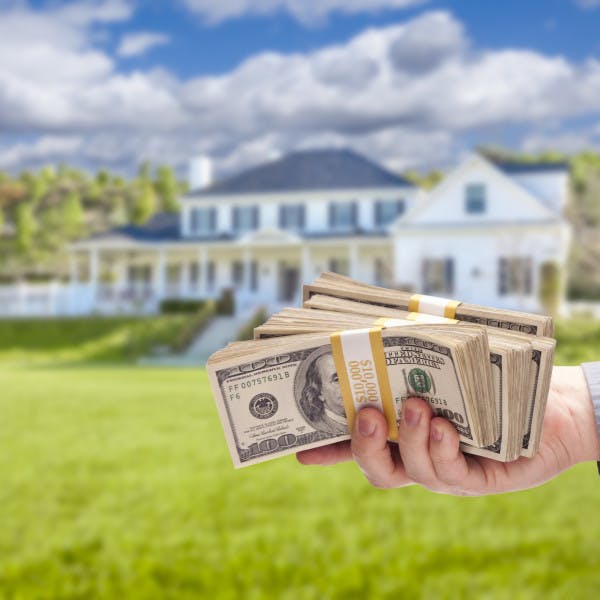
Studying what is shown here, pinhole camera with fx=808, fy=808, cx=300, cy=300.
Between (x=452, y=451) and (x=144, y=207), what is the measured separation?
63.9 metres

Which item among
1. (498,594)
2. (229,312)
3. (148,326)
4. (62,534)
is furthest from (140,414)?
(229,312)

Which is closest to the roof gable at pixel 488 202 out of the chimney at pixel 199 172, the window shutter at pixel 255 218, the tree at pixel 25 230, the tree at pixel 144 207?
the window shutter at pixel 255 218

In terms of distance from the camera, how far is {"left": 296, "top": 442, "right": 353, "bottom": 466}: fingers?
7.63ft

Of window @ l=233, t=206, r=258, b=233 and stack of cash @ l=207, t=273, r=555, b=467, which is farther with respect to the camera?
window @ l=233, t=206, r=258, b=233

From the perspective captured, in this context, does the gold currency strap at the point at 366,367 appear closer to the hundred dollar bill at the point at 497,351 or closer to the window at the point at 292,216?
the hundred dollar bill at the point at 497,351

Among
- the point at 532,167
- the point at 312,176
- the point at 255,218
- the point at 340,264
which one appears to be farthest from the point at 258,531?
the point at 312,176

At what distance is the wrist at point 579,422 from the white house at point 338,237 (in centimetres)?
2415

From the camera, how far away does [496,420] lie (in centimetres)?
203

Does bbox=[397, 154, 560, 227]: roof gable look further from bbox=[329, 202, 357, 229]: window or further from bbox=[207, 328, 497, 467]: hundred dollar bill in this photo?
bbox=[207, 328, 497, 467]: hundred dollar bill

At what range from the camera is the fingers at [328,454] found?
2326 millimetres

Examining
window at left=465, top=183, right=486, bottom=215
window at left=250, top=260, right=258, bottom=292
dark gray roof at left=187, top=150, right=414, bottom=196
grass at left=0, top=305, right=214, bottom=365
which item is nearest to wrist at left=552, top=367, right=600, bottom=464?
grass at left=0, top=305, right=214, bottom=365

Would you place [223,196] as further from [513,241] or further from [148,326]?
[513,241]

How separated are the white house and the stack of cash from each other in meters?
24.6

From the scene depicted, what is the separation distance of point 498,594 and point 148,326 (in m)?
22.2
